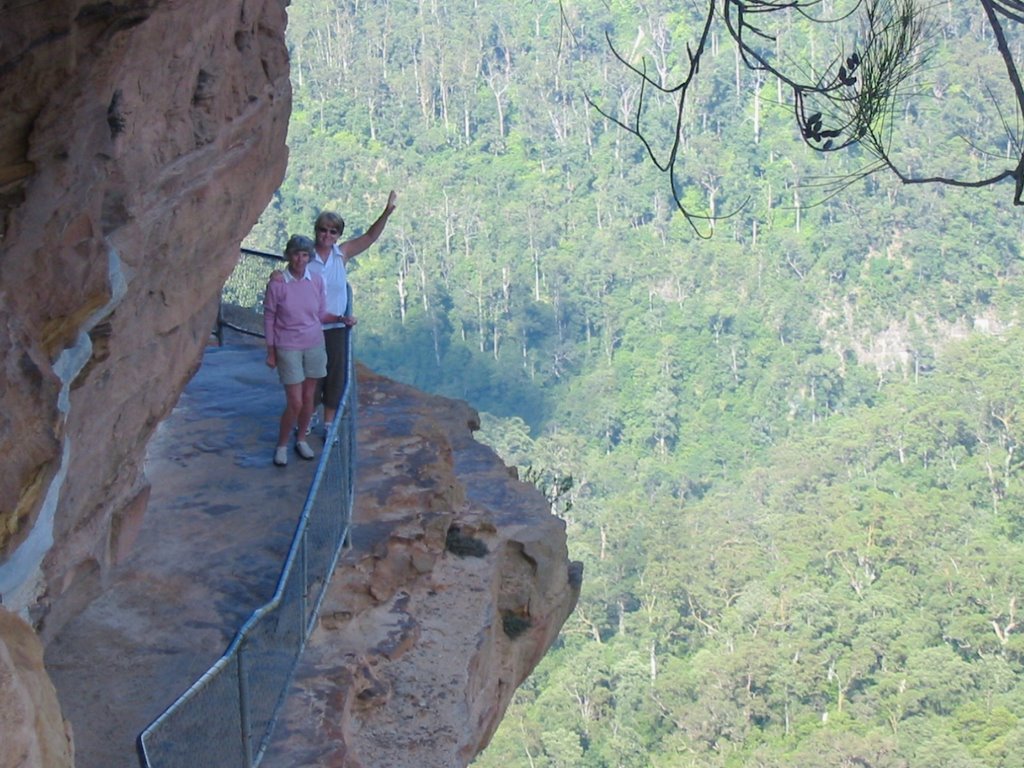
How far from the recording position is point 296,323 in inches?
246

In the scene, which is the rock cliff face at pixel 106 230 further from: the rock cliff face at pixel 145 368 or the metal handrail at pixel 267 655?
the metal handrail at pixel 267 655

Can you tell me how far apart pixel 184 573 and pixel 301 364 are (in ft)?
3.55

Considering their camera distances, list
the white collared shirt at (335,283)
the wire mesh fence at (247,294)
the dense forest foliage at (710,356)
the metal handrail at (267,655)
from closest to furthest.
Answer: the metal handrail at (267,655) < the white collared shirt at (335,283) < the wire mesh fence at (247,294) < the dense forest foliage at (710,356)

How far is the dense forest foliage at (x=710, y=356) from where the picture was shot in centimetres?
4175

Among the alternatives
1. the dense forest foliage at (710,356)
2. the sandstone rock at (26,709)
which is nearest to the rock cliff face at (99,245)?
the sandstone rock at (26,709)

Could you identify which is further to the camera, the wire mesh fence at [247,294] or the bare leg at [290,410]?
the wire mesh fence at [247,294]

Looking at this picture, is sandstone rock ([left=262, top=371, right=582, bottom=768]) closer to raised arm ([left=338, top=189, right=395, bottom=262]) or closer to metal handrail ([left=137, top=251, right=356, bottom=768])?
metal handrail ([left=137, top=251, right=356, bottom=768])

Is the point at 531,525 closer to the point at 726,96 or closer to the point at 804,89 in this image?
the point at 804,89

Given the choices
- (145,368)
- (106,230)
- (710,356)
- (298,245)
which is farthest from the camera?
(710,356)

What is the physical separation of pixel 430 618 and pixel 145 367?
2150 millimetres

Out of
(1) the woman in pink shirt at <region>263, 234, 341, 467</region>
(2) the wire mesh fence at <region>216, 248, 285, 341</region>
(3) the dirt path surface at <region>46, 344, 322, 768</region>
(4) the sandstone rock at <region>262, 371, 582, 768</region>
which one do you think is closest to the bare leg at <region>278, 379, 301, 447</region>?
(1) the woman in pink shirt at <region>263, 234, 341, 467</region>

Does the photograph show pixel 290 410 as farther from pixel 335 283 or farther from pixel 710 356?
pixel 710 356

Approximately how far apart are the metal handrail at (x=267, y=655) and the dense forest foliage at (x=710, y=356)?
30608mm

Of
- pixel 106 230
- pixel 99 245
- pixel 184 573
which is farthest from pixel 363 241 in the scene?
pixel 99 245
